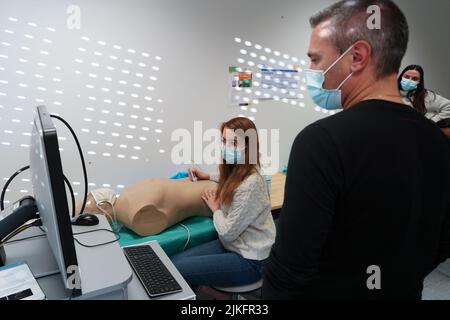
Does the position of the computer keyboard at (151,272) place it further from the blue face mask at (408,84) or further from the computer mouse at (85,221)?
the blue face mask at (408,84)

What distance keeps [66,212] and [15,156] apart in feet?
4.99

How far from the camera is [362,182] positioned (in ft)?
2.40

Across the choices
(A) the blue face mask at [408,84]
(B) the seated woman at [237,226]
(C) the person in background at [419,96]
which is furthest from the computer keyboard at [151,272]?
(A) the blue face mask at [408,84]

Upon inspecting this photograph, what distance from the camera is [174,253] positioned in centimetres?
181

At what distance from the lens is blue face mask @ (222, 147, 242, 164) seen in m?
1.77

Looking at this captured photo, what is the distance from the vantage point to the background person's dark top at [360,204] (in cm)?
73

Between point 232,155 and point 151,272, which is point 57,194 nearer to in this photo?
point 151,272

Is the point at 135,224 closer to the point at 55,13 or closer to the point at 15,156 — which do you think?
the point at 15,156

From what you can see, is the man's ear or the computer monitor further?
the man's ear

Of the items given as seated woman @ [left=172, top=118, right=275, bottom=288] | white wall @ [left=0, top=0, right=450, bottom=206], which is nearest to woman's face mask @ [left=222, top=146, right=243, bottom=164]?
seated woman @ [left=172, top=118, right=275, bottom=288]

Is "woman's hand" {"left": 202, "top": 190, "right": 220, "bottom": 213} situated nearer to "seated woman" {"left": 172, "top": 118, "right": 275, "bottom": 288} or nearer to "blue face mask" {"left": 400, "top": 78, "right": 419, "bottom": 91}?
"seated woman" {"left": 172, "top": 118, "right": 275, "bottom": 288}

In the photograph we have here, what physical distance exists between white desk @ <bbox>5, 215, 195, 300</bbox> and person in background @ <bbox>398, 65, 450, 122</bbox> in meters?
2.56

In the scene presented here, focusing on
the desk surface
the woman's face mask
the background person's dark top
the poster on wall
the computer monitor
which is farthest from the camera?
the poster on wall
